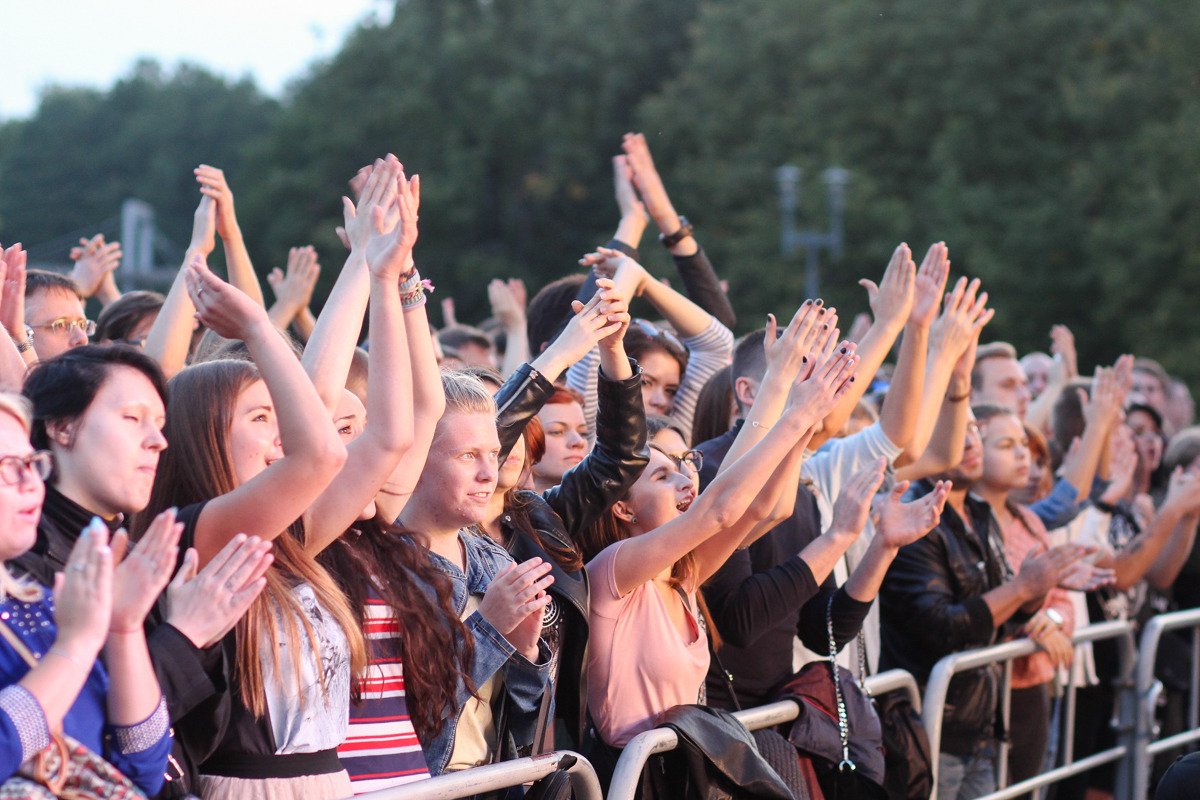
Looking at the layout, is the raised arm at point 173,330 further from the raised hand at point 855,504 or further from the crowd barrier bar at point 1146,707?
the crowd barrier bar at point 1146,707

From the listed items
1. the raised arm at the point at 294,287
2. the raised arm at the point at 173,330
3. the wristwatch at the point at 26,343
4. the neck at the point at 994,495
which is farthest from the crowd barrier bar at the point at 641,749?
the raised arm at the point at 294,287

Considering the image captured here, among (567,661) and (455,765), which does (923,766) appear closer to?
(567,661)

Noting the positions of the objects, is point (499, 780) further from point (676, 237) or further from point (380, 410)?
point (676, 237)

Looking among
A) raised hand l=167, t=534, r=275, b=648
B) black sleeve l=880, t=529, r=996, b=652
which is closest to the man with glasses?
raised hand l=167, t=534, r=275, b=648

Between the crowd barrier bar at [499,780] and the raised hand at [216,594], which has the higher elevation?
the raised hand at [216,594]

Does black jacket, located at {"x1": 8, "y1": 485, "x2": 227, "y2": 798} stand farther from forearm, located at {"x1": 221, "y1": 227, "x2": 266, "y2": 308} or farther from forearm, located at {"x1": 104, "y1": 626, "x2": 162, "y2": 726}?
forearm, located at {"x1": 221, "y1": 227, "x2": 266, "y2": 308}

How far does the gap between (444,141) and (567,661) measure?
83.4ft

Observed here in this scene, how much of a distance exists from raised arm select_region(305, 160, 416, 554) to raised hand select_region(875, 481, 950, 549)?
1.75m

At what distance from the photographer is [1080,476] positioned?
602 cm

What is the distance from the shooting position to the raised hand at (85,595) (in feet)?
6.38

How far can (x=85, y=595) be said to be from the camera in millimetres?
1943

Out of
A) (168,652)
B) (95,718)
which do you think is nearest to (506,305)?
(168,652)

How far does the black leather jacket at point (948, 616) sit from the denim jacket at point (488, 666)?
1.96m

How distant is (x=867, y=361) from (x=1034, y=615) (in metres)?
1.41
